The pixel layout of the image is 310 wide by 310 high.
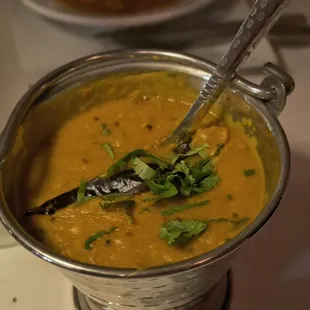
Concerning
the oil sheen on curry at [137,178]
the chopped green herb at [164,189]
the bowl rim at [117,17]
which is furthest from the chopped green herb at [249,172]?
the bowl rim at [117,17]

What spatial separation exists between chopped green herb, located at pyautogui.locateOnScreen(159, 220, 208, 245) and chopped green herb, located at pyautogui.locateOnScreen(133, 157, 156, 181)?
0.07 meters

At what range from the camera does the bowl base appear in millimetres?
734

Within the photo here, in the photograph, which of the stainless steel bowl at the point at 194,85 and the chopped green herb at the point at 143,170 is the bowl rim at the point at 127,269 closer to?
the stainless steel bowl at the point at 194,85

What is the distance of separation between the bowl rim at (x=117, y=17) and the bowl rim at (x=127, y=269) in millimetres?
229

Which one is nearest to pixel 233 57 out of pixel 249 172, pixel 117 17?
pixel 249 172

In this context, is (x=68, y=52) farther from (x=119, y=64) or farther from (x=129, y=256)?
(x=129, y=256)

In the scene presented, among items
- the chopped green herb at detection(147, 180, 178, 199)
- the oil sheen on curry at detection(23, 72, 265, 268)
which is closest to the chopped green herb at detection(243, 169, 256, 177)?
the oil sheen on curry at detection(23, 72, 265, 268)

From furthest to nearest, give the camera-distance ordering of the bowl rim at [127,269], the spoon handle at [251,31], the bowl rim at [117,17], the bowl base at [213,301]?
the bowl rim at [117,17]
the bowl base at [213,301]
the spoon handle at [251,31]
the bowl rim at [127,269]

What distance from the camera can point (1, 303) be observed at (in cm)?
74

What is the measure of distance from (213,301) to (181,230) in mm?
156

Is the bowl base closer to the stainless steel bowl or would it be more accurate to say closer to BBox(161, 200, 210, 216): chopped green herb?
the stainless steel bowl

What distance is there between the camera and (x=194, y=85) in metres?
0.78

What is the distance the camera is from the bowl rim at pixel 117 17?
0.96 meters

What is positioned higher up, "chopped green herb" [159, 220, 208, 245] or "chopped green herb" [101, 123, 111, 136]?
"chopped green herb" [101, 123, 111, 136]
